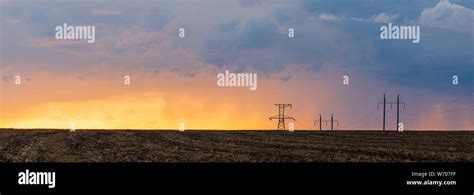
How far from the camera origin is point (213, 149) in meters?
38.1

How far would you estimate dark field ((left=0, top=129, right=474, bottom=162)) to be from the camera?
33500mm

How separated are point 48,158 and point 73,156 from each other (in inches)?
65.1

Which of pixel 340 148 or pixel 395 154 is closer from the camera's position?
pixel 395 154

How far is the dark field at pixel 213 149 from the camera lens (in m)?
33.5
